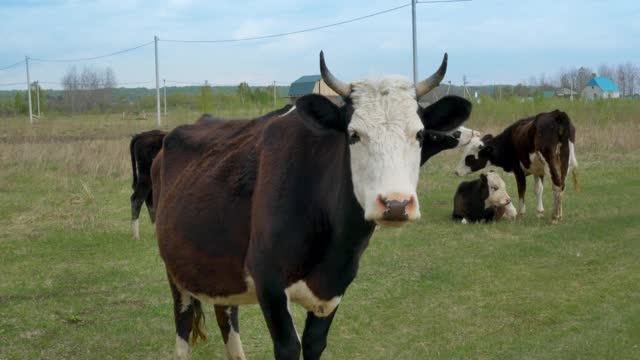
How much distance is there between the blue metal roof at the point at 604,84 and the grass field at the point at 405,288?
58.5 m

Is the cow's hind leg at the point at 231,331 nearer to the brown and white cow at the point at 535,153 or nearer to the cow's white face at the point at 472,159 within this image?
the brown and white cow at the point at 535,153

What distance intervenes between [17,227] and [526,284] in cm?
900

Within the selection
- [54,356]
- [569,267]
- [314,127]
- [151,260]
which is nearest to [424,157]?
[314,127]

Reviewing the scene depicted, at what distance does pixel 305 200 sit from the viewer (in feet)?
14.5

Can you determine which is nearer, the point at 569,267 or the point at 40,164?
the point at 569,267

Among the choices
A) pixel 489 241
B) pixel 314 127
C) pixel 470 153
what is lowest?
pixel 489 241

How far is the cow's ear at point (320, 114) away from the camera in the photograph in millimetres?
4129

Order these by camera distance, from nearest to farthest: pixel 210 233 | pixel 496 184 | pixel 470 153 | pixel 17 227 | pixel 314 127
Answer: pixel 314 127 < pixel 210 233 < pixel 17 227 < pixel 496 184 < pixel 470 153

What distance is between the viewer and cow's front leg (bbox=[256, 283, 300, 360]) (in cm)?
437

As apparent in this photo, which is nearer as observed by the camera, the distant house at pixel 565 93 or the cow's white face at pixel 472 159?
the cow's white face at pixel 472 159

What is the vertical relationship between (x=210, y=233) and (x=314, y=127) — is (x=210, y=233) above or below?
below

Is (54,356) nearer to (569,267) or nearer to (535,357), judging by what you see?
(535,357)

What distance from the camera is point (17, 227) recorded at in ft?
43.2

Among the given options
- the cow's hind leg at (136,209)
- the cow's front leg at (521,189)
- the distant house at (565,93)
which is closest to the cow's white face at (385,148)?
the cow's hind leg at (136,209)
